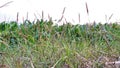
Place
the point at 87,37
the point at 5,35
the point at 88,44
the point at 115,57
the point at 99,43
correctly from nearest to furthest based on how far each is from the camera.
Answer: the point at 115,57
the point at 88,44
the point at 99,43
the point at 87,37
the point at 5,35

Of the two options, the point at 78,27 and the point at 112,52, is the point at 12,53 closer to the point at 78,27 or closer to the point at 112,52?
the point at 112,52

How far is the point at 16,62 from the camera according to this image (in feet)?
8.56

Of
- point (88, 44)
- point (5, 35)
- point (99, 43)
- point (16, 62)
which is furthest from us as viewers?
point (5, 35)

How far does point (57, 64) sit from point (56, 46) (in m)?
0.37

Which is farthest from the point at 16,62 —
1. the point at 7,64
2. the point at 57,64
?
the point at 57,64

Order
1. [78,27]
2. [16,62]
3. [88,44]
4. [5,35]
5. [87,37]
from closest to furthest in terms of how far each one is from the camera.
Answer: [16,62] < [88,44] < [87,37] < [5,35] < [78,27]

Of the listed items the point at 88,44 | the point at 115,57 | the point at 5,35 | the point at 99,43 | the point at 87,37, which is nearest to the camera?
the point at 115,57

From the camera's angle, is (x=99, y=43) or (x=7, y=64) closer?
(x=7, y=64)

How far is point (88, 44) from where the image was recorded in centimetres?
339

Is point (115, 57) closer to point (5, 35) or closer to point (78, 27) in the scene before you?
point (5, 35)

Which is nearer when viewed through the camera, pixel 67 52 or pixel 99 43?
pixel 67 52

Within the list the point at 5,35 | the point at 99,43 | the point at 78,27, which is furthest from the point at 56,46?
the point at 78,27

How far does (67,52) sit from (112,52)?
49 centimetres

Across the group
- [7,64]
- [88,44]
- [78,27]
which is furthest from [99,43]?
[78,27]
